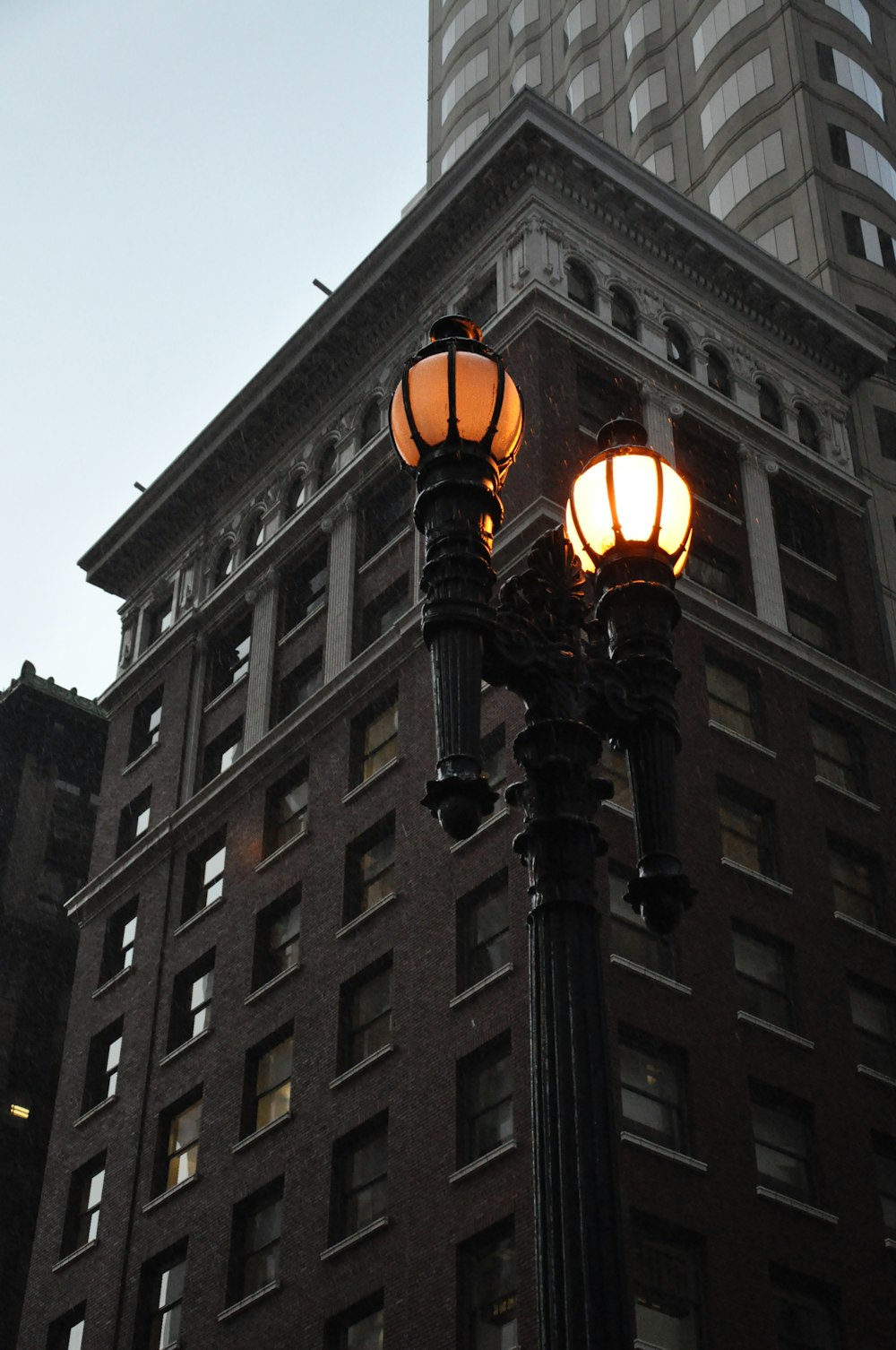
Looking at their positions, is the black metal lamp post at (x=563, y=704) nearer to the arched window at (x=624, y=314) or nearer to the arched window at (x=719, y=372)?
the arched window at (x=624, y=314)

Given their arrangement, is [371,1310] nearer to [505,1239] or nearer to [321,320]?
[505,1239]

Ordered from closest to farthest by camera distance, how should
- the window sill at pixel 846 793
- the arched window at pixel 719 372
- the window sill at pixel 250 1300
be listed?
the window sill at pixel 250 1300, the window sill at pixel 846 793, the arched window at pixel 719 372

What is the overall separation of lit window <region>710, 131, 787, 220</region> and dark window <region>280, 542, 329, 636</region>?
19.0 meters

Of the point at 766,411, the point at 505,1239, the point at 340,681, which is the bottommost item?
the point at 505,1239

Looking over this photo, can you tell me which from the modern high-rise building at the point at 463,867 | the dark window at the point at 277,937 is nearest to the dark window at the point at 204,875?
the modern high-rise building at the point at 463,867

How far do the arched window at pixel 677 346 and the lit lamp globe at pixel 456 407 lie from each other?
138 feet

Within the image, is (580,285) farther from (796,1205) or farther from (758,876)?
(796,1205)

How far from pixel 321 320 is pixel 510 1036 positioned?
26.5 meters

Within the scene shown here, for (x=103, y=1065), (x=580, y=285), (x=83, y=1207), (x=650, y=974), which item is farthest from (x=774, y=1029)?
(x=580, y=285)

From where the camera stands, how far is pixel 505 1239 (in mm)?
33406

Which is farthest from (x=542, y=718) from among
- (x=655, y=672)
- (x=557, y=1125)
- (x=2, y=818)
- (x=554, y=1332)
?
(x=2, y=818)

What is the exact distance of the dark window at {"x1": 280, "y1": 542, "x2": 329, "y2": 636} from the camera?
52.8 m

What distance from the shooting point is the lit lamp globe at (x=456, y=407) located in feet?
36.0

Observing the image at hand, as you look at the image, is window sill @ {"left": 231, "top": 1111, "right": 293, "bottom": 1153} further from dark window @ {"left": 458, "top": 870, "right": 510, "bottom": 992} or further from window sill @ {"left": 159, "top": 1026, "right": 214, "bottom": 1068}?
dark window @ {"left": 458, "top": 870, "right": 510, "bottom": 992}
